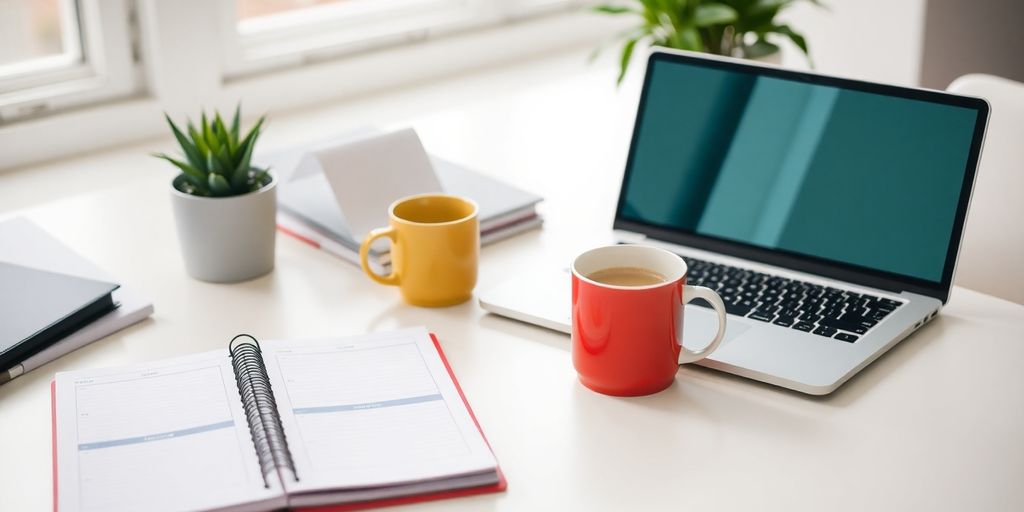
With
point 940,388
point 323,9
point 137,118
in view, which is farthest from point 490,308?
point 323,9

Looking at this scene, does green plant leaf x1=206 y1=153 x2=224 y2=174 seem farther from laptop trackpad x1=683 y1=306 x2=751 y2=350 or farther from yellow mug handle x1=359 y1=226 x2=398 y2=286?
laptop trackpad x1=683 y1=306 x2=751 y2=350

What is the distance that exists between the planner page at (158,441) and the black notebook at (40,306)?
6cm

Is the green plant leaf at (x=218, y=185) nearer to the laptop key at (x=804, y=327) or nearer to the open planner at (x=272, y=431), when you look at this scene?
the open planner at (x=272, y=431)

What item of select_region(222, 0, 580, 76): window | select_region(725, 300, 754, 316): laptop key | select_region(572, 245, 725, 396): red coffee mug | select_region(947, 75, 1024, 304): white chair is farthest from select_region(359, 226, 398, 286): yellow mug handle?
select_region(222, 0, 580, 76): window

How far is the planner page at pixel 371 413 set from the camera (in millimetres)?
805

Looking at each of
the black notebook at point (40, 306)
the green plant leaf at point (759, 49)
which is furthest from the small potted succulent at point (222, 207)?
the green plant leaf at point (759, 49)

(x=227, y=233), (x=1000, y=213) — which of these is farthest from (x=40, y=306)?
(x=1000, y=213)

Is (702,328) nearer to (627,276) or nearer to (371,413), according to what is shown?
(627,276)

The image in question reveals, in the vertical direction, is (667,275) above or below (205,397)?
above

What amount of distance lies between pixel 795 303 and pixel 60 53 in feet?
4.20

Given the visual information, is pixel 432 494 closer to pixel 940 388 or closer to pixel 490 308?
pixel 490 308

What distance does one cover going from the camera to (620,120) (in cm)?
174

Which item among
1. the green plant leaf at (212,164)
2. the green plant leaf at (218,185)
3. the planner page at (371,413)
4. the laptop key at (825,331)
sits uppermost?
the green plant leaf at (212,164)

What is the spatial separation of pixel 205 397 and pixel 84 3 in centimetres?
103
